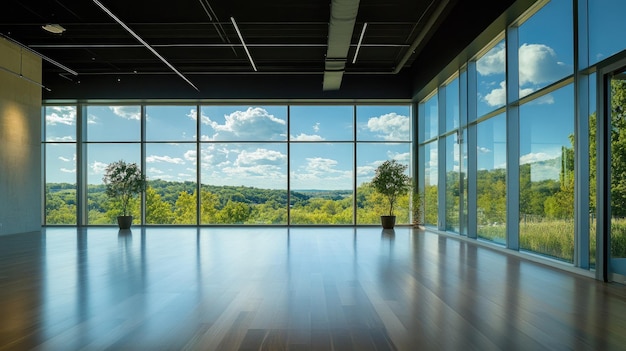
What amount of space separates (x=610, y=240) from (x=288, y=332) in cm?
426

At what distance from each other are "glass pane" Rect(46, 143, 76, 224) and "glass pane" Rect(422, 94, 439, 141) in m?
11.0

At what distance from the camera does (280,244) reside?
993 cm

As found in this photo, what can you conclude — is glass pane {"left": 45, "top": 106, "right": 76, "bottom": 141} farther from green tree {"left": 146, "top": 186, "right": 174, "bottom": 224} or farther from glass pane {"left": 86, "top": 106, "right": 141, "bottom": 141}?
green tree {"left": 146, "top": 186, "right": 174, "bottom": 224}

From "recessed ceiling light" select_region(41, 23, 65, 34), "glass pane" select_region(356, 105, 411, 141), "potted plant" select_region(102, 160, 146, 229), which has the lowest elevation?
"potted plant" select_region(102, 160, 146, 229)

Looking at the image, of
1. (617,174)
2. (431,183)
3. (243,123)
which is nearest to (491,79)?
(617,174)

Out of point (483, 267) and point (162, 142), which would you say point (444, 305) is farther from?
point (162, 142)

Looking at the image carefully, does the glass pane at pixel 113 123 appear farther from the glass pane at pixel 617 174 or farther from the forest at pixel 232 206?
the glass pane at pixel 617 174

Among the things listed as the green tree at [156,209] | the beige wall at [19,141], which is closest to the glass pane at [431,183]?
the green tree at [156,209]

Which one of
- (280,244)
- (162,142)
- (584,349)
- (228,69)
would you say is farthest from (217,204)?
(584,349)

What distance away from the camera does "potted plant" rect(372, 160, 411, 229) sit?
47.3 ft

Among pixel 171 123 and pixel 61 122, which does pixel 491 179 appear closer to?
pixel 171 123

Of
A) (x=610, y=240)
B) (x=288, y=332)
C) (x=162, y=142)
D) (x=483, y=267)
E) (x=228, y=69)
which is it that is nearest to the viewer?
(x=288, y=332)

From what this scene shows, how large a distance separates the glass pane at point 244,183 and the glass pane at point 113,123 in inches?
90.3

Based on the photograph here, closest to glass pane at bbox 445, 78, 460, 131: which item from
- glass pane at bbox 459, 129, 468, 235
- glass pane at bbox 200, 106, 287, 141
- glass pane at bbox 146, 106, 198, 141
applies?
glass pane at bbox 459, 129, 468, 235
